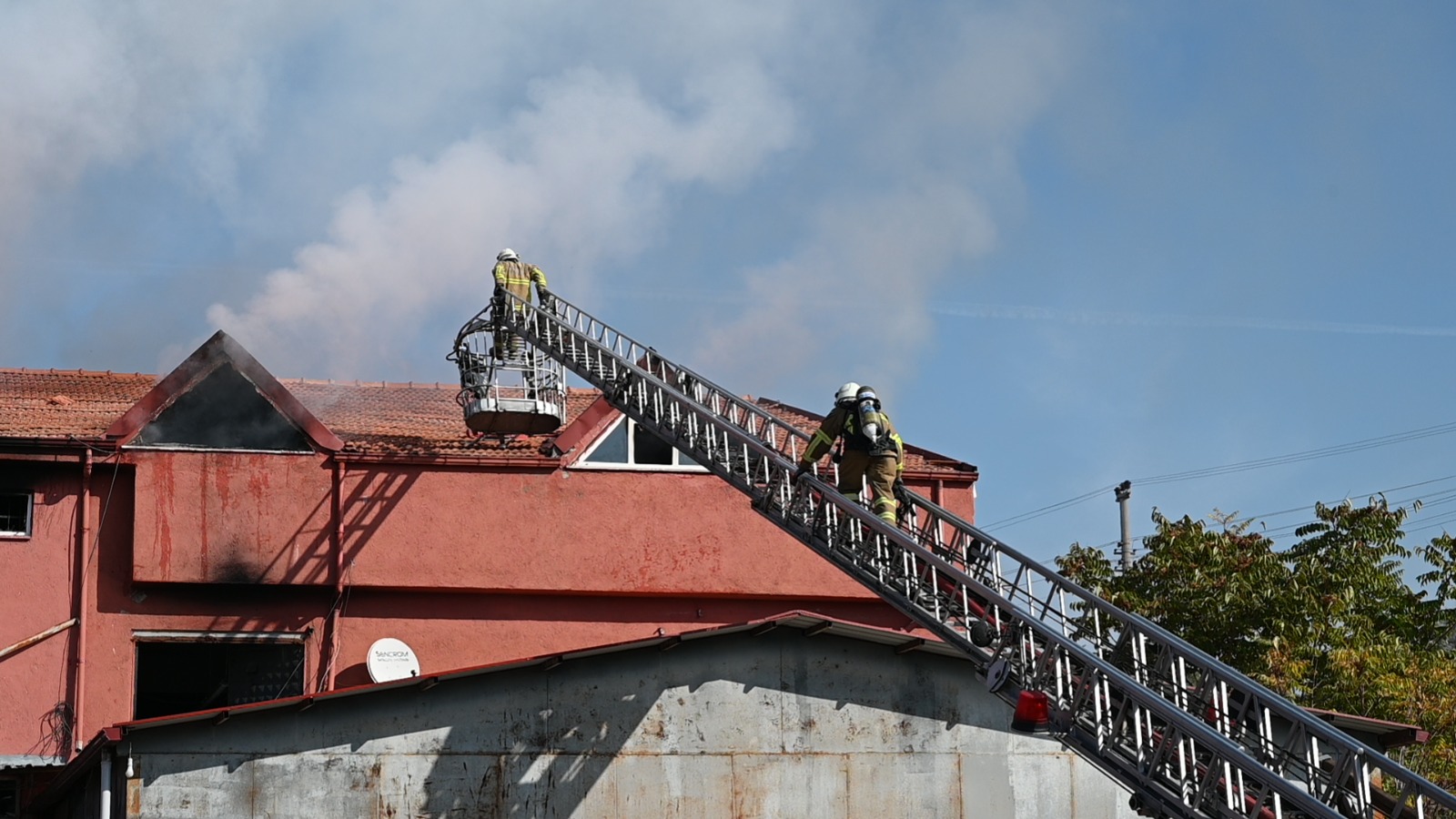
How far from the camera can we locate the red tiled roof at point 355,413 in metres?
23.4

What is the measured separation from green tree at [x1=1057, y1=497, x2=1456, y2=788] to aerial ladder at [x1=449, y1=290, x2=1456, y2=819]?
501 cm

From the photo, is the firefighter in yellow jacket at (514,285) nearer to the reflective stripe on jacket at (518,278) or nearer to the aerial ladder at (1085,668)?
the reflective stripe on jacket at (518,278)

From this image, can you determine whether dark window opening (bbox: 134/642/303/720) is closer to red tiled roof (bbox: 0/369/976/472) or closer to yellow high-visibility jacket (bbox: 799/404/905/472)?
red tiled roof (bbox: 0/369/976/472)

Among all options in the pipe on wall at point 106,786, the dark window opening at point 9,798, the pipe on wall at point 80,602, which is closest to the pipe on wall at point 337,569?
the pipe on wall at point 80,602

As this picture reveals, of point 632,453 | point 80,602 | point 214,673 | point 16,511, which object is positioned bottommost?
point 214,673

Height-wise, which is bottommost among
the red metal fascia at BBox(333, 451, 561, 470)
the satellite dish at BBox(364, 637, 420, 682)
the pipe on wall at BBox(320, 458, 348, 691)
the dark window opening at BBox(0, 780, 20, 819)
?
the dark window opening at BBox(0, 780, 20, 819)

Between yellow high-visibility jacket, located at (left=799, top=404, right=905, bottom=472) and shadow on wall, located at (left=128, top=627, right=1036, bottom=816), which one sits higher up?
yellow high-visibility jacket, located at (left=799, top=404, right=905, bottom=472)

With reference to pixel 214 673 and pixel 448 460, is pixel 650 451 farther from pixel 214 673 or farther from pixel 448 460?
pixel 214 673

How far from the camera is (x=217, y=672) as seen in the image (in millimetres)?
22672

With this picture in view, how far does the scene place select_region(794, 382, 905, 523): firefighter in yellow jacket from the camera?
1653 cm

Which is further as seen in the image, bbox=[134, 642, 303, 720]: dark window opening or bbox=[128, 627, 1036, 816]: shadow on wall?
bbox=[134, 642, 303, 720]: dark window opening

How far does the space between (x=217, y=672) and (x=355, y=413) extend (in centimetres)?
485

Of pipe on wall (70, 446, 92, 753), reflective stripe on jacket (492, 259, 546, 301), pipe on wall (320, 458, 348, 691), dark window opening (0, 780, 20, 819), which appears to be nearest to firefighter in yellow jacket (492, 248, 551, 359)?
reflective stripe on jacket (492, 259, 546, 301)

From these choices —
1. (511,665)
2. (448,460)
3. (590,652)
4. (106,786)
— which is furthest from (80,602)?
(590,652)
